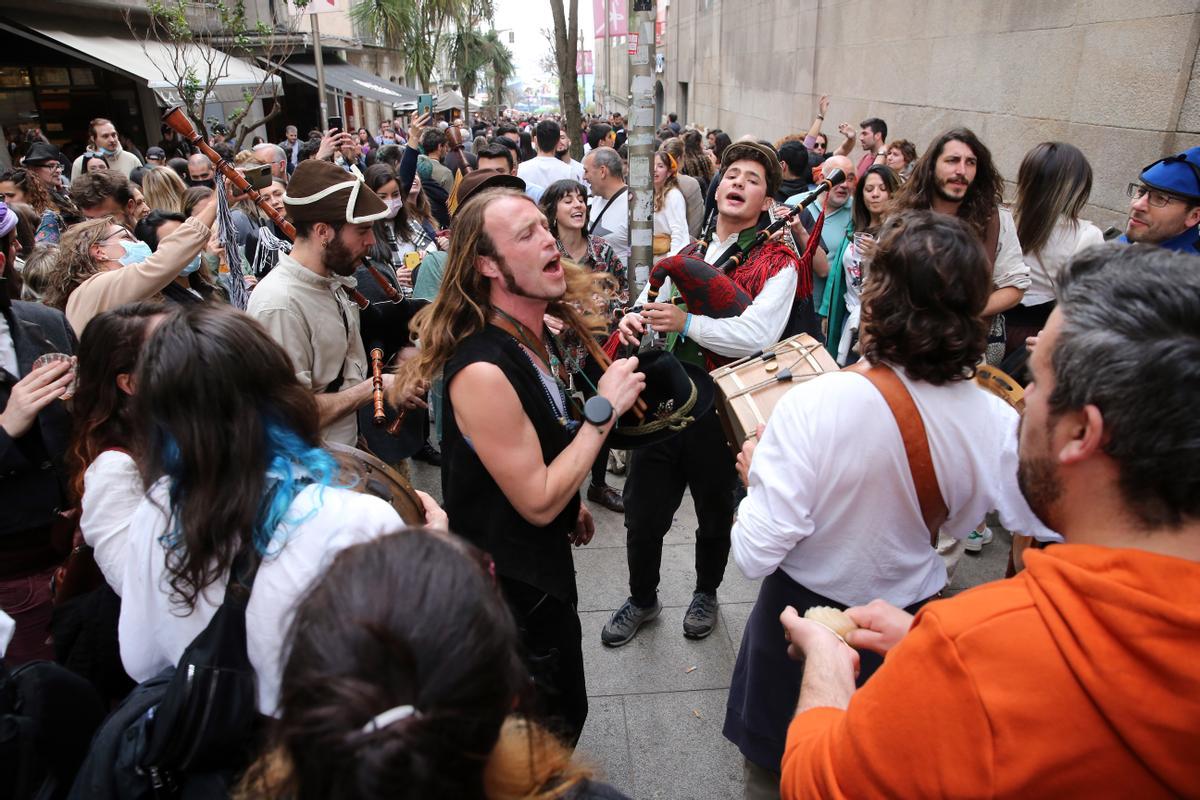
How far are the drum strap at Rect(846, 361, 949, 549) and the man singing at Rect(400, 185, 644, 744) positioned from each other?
30.4 inches

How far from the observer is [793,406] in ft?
6.11

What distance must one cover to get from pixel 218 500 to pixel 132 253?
268cm

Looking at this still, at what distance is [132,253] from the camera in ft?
11.5

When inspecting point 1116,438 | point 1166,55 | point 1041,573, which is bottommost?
point 1041,573

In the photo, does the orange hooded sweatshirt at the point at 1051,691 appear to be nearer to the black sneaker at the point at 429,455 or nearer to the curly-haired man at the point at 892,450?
the curly-haired man at the point at 892,450

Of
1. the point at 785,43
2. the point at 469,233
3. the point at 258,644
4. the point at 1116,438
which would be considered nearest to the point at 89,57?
the point at 785,43

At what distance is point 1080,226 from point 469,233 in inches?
133

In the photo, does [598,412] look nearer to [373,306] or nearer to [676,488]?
[676,488]

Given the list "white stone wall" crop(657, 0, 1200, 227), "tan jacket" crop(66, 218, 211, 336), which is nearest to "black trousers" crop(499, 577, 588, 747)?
"tan jacket" crop(66, 218, 211, 336)

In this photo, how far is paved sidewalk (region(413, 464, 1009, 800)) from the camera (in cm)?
285

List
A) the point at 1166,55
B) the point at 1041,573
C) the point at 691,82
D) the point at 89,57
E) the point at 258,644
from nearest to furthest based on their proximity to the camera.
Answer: the point at 1041,573 < the point at 258,644 < the point at 1166,55 < the point at 89,57 < the point at 691,82

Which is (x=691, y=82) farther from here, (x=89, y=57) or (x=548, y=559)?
(x=548, y=559)

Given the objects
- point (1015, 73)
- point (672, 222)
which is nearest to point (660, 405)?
point (672, 222)

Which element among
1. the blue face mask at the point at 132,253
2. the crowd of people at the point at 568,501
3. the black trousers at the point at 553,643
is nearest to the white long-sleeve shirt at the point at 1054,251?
the crowd of people at the point at 568,501
